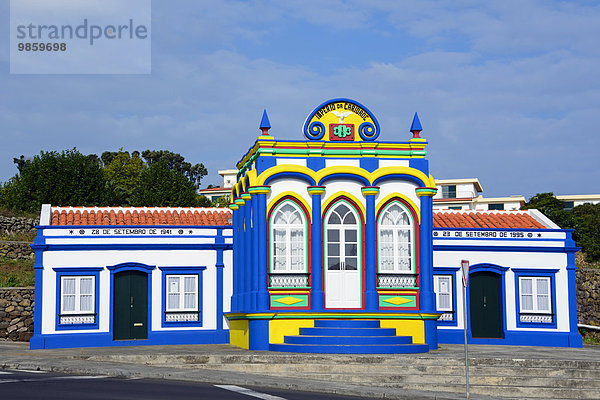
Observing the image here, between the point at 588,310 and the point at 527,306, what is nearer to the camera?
the point at 527,306

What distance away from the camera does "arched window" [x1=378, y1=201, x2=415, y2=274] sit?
871 inches

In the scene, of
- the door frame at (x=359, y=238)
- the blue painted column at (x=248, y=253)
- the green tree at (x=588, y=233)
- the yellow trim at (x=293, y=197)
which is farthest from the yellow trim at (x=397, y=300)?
the green tree at (x=588, y=233)

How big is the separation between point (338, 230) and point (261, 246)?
2347 mm

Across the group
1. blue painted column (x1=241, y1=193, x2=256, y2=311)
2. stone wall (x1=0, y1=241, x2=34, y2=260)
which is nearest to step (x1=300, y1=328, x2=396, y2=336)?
blue painted column (x1=241, y1=193, x2=256, y2=311)

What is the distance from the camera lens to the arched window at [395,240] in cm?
2212

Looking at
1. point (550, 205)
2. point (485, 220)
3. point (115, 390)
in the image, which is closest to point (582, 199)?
point (550, 205)

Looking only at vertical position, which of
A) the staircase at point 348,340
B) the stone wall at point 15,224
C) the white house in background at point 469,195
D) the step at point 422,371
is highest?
the white house in background at point 469,195

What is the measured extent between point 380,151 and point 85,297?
10.4m

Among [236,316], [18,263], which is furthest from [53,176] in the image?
[236,316]

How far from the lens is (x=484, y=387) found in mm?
17234

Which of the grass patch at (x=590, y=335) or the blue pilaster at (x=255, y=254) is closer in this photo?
the blue pilaster at (x=255, y=254)

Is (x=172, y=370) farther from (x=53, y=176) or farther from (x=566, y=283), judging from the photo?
(x=53, y=176)

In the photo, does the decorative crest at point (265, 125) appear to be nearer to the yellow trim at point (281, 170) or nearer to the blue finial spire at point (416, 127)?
the yellow trim at point (281, 170)

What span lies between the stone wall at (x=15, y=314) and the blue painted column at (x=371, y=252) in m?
13.8
